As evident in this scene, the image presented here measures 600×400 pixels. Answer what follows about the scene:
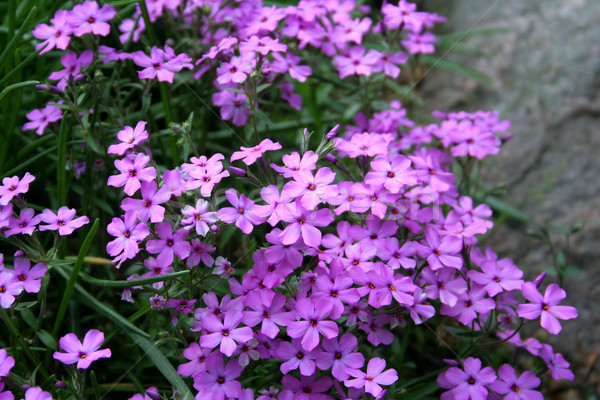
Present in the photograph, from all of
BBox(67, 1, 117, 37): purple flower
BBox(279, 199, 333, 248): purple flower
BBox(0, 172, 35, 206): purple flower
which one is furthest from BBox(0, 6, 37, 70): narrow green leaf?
BBox(279, 199, 333, 248): purple flower

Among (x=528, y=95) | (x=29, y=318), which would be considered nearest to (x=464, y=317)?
(x=29, y=318)

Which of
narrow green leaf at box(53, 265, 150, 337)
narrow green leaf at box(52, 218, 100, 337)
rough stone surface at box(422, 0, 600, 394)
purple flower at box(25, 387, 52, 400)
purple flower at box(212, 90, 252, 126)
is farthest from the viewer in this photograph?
rough stone surface at box(422, 0, 600, 394)

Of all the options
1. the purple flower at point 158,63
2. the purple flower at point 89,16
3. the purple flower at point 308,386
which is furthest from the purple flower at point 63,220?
the purple flower at point 308,386

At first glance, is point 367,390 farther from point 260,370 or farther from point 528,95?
point 528,95

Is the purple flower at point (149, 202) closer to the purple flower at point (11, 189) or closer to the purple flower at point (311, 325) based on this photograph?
the purple flower at point (11, 189)

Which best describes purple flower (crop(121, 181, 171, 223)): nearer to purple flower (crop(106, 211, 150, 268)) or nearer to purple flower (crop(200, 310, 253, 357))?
purple flower (crop(106, 211, 150, 268))

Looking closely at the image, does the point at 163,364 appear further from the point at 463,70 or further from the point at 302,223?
the point at 463,70
